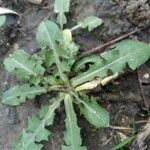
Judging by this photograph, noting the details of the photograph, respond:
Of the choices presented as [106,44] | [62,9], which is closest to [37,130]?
[106,44]

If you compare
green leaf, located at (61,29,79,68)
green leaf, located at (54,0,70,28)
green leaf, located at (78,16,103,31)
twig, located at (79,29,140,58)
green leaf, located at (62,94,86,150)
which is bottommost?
green leaf, located at (62,94,86,150)

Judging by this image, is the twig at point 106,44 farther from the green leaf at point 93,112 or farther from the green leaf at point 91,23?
the green leaf at point 93,112

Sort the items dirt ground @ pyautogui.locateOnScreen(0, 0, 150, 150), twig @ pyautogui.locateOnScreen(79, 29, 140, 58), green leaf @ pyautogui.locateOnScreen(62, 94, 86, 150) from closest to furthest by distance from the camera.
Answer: green leaf @ pyautogui.locateOnScreen(62, 94, 86, 150) → dirt ground @ pyautogui.locateOnScreen(0, 0, 150, 150) → twig @ pyautogui.locateOnScreen(79, 29, 140, 58)

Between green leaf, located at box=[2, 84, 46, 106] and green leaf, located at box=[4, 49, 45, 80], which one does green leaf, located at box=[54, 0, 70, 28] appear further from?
green leaf, located at box=[2, 84, 46, 106]

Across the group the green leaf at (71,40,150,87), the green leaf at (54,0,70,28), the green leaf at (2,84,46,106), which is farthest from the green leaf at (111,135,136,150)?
the green leaf at (54,0,70,28)

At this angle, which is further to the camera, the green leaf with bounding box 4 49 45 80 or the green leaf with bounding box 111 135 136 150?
the green leaf with bounding box 4 49 45 80

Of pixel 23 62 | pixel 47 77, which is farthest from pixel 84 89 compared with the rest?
pixel 23 62
